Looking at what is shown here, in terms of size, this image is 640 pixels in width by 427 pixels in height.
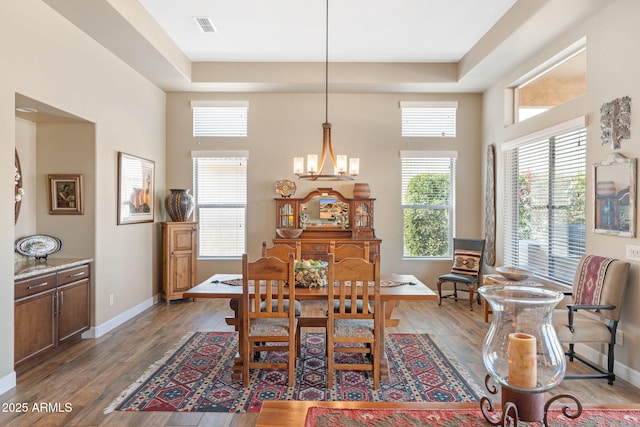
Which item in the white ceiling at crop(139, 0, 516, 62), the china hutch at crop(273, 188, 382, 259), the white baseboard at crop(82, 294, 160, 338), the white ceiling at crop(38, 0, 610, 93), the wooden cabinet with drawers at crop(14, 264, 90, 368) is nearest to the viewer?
the wooden cabinet with drawers at crop(14, 264, 90, 368)

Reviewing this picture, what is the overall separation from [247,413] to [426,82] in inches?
192

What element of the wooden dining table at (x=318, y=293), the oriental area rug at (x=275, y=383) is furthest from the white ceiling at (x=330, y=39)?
the oriental area rug at (x=275, y=383)

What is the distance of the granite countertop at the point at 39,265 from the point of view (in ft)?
10.6

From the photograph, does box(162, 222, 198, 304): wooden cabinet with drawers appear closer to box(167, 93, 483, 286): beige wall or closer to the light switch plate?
box(167, 93, 483, 286): beige wall

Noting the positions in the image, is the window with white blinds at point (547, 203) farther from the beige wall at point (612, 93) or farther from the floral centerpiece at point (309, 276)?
the floral centerpiece at point (309, 276)

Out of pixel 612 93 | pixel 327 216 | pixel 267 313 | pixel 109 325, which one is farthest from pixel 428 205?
pixel 109 325

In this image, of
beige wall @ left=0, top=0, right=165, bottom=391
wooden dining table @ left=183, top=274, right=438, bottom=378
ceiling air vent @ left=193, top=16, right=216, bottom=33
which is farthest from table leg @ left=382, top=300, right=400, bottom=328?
ceiling air vent @ left=193, top=16, right=216, bottom=33

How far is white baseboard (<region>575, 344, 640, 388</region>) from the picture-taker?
3.04 metres

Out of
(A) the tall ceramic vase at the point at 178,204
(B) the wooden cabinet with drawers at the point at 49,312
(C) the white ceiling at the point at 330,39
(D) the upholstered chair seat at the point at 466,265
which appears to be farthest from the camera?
(A) the tall ceramic vase at the point at 178,204

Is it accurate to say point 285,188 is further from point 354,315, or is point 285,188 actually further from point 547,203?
point 547,203

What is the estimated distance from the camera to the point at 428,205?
6109 millimetres

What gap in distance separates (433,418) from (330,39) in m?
4.53

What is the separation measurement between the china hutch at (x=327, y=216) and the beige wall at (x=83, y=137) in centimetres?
201

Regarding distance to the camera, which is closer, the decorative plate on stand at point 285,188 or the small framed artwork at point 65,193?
the small framed artwork at point 65,193
